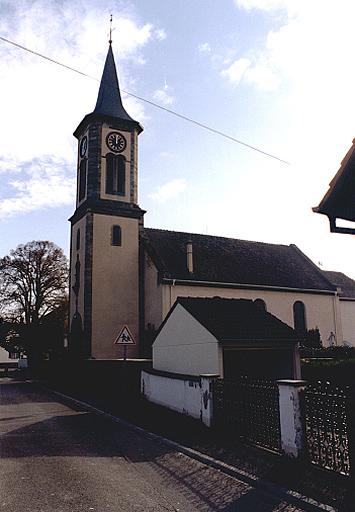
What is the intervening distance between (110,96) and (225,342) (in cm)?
2534

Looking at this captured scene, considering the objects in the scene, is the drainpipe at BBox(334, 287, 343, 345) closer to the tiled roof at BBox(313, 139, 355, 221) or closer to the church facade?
the church facade

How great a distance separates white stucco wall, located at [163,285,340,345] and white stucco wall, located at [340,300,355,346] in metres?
1.72

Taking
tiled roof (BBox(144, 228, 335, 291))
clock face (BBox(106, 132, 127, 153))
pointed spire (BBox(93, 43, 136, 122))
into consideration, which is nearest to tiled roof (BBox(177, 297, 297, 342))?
tiled roof (BBox(144, 228, 335, 291))

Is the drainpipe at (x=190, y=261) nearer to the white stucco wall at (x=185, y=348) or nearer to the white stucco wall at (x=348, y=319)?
the white stucco wall at (x=185, y=348)

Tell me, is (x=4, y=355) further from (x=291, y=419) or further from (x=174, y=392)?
(x=291, y=419)

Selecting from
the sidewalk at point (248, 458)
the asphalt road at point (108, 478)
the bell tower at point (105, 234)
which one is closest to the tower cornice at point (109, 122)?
the bell tower at point (105, 234)

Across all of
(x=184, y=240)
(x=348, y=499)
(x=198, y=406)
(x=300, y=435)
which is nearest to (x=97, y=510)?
(x=348, y=499)

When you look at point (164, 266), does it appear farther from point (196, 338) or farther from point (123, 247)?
point (196, 338)

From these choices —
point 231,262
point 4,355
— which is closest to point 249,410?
point 231,262

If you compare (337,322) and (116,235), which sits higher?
(116,235)

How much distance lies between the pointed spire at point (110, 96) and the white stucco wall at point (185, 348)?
2029cm

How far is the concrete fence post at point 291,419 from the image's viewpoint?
315 inches

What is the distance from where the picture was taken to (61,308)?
145 feet

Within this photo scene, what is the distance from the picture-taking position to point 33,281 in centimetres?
4312
